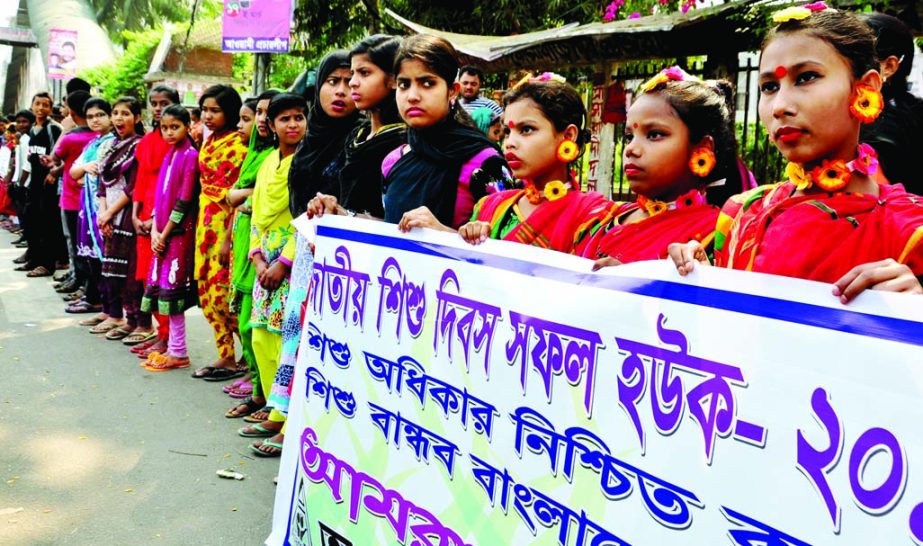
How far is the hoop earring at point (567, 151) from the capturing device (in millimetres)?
2785

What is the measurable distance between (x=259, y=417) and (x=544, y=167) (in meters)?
2.77

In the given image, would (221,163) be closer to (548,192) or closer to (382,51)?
(382,51)

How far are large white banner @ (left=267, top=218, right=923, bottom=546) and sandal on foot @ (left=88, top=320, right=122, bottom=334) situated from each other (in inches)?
199

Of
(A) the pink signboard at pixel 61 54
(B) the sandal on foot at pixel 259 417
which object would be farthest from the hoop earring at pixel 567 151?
(A) the pink signboard at pixel 61 54

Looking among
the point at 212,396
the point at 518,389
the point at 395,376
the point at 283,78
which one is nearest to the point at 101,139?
the point at 212,396

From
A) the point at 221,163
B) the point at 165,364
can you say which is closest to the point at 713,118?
the point at 221,163

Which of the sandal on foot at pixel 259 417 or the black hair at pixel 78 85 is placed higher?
the black hair at pixel 78 85

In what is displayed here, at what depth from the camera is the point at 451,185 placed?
3240mm

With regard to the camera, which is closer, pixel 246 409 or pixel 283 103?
pixel 283 103

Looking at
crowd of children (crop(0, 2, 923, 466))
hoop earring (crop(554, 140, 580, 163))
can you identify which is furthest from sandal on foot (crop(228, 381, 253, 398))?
hoop earring (crop(554, 140, 580, 163))

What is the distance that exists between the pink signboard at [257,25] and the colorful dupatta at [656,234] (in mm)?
9044

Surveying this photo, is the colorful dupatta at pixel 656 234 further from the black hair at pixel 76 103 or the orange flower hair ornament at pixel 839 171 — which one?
the black hair at pixel 76 103

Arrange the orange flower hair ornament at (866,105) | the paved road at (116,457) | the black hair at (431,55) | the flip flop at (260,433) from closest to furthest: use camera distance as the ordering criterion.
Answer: the orange flower hair ornament at (866,105), the black hair at (431,55), the paved road at (116,457), the flip flop at (260,433)

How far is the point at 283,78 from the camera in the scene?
21.2 m
